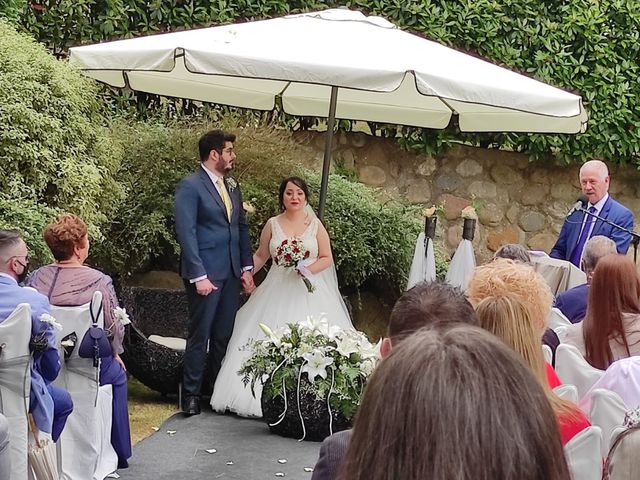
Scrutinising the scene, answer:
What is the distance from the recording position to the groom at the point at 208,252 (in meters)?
6.47

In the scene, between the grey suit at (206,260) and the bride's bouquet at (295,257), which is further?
the bride's bouquet at (295,257)

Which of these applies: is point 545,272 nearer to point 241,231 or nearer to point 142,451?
point 241,231

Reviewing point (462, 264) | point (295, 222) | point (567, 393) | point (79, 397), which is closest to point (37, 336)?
point (79, 397)

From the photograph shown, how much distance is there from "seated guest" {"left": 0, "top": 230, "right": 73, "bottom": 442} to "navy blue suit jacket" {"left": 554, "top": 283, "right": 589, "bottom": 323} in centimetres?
283

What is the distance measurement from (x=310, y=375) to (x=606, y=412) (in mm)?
3105

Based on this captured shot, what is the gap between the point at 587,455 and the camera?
8.26 feet

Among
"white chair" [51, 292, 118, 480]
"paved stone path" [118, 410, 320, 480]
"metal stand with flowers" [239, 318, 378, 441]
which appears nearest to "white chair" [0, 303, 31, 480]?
"white chair" [51, 292, 118, 480]

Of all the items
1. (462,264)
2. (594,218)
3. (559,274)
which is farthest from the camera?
(462,264)

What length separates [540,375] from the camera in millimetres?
2926

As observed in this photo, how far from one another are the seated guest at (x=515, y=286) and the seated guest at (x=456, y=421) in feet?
6.62

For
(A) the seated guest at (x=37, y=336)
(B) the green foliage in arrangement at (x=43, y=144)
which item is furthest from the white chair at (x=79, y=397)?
(B) the green foliage in arrangement at (x=43, y=144)

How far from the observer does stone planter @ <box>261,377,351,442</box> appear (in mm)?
5988

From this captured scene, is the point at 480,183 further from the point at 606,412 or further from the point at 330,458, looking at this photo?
the point at 330,458

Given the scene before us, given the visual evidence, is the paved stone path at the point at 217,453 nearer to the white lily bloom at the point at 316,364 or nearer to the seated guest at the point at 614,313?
the white lily bloom at the point at 316,364
